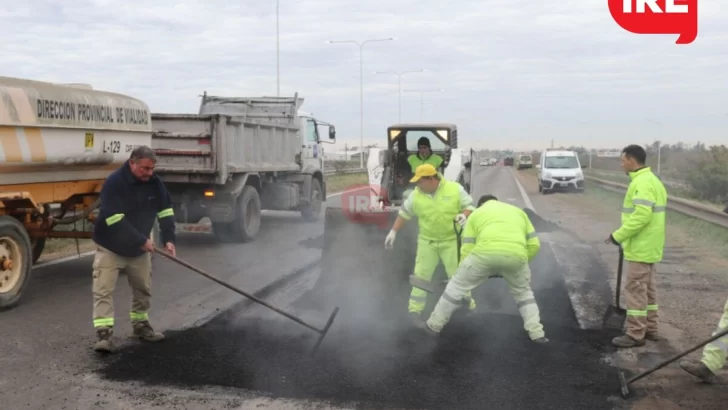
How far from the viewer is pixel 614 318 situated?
669cm

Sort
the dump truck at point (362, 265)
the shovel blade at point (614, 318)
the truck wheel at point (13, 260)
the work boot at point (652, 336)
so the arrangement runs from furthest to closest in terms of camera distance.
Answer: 1. the dump truck at point (362, 265)
2. the truck wheel at point (13, 260)
3. the shovel blade at point (614, 318)
4. the work boot at point (652, 336)

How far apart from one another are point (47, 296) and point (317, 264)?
3.60m

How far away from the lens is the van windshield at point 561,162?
98.6 ft

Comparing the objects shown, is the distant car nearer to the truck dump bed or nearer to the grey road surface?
the truck dump bed

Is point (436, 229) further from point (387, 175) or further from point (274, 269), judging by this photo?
point (387, 175)

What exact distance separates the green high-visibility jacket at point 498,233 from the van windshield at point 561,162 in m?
24.8

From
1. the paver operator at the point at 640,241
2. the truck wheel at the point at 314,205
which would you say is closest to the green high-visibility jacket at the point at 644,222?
the paver operator at the point at 640,241

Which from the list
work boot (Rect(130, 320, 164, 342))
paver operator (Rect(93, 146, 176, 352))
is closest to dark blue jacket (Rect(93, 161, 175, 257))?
paver operator (Rect(93, 146, 176, 352))

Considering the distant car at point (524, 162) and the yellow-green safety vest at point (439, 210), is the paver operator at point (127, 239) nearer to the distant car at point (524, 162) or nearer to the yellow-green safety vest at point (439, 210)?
the yellow-green safety vest at point (439, 210)

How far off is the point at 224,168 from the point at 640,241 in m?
7.21

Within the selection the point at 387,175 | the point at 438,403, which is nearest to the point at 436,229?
the point at 438,403

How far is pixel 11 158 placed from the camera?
7367mm

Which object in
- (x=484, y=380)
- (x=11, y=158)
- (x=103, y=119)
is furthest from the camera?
(x=103, y=119)

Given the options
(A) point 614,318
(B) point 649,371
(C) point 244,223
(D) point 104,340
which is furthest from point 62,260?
(B) point 649,371
